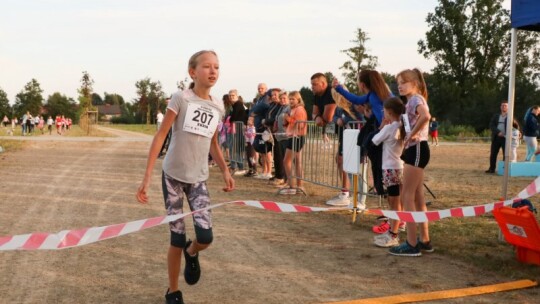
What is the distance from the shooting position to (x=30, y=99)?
11075 centimetres

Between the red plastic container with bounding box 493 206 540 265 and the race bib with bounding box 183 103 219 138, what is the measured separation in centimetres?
291

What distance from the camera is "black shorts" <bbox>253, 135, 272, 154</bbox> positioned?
11830 mm

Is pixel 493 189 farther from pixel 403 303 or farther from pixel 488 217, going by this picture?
pixel 403 303

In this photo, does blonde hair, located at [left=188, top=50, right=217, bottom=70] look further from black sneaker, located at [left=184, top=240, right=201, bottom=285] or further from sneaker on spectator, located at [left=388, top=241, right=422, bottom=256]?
sneaker on spectator, located at [left=388, top=241, right=422, bottom=256]

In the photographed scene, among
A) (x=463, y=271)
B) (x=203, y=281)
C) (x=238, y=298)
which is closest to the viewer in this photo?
(x=238, y=298)

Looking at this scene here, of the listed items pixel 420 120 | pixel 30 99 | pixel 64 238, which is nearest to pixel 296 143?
pixel 420 120

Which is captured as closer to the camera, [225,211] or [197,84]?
[197,84]

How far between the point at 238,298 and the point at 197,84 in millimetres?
1610

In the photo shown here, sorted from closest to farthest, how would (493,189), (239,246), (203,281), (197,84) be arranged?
(197,84)
(203,281)
(239,246)
(493,189)

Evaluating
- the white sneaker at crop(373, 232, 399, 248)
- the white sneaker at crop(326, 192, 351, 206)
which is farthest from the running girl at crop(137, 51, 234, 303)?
the white sneaker at crop(326, 192, 351, 206)

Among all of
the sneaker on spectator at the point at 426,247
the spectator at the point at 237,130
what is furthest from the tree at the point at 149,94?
the sneaker on spectator at the point at 426,247

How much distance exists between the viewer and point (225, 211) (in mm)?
8062

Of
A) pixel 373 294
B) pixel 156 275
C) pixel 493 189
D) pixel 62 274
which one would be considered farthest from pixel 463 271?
pixel 493 189

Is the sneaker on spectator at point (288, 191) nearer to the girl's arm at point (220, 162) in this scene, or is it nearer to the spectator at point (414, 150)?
the spectator at point (414, 150)
